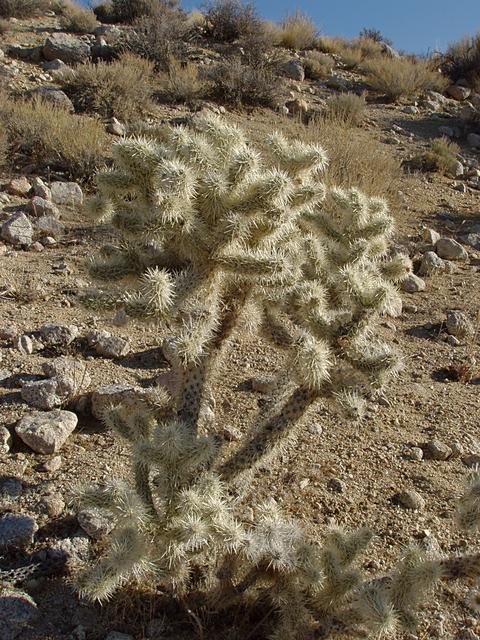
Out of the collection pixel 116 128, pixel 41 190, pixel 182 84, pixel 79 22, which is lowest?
pixel 41 190

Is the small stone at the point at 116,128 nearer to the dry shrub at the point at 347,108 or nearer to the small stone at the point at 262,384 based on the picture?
the dry shrub at the point at 347,108

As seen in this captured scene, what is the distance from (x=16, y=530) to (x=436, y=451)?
7.84ft

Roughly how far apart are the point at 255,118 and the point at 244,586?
949 centimetres

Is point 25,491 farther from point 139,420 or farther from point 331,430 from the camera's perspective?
point 331,430

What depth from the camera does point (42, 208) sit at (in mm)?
6160

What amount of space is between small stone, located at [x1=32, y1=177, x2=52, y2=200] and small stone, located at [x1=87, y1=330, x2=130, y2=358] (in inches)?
112

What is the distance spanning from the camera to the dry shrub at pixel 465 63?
15628 mm

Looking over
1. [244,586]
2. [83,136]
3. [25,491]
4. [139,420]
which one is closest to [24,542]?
[25,491]

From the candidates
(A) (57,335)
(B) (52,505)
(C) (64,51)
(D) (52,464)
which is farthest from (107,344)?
(C) (64,51)

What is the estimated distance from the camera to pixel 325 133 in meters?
9.20

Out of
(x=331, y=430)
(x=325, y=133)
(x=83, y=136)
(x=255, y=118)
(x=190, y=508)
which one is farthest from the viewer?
(x=255, y=118)

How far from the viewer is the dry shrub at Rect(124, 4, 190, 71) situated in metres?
12.1

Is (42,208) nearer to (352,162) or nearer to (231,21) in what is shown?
(352,162)

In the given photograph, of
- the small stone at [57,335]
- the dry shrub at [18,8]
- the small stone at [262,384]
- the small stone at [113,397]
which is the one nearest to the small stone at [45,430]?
the small stone at [113,397]
